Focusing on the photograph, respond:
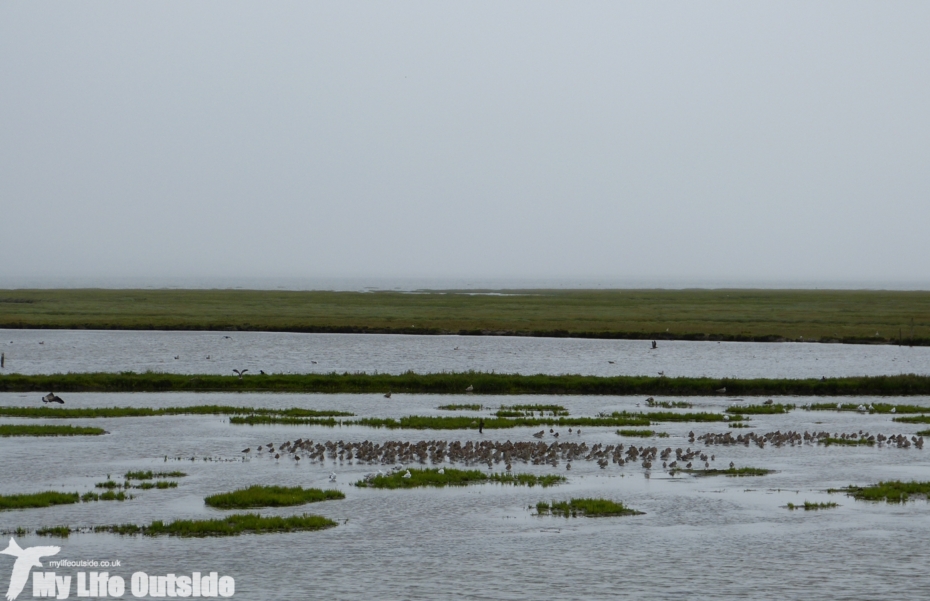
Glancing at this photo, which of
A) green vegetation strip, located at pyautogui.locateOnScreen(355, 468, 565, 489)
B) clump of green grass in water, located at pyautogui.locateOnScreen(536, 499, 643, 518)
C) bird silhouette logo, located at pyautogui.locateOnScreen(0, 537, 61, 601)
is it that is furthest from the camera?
green vegetation strip, located at pyautogui.locateOnScreen(355, 468, 565, 489)

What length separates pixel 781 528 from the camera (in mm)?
18953

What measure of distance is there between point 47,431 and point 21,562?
15.9 metres

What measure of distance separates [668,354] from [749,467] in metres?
39.4

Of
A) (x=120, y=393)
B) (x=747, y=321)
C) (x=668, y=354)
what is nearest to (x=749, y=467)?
(x=120, y=393)

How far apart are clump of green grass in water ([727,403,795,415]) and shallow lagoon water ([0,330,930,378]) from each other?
448 inches

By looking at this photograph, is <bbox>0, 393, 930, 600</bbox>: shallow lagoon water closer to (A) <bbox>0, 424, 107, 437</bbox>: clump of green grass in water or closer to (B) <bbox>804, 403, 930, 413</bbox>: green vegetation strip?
(A) <bbox>0, 424, 107, 437</bbox>: clump of green grass in water

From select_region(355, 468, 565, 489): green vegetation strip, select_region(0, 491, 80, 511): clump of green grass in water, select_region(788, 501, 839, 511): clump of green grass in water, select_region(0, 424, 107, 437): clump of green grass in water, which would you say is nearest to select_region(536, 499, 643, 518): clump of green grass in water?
select_region(355, 468, 565, 489): green vegetation strip

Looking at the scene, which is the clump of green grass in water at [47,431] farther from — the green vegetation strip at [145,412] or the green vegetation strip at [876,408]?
the green vegetation strip at [876,408]

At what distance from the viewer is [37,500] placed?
19.8 m

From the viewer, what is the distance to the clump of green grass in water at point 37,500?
19.5m

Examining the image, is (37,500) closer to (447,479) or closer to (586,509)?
(447,479)

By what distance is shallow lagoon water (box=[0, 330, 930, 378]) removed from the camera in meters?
53.5

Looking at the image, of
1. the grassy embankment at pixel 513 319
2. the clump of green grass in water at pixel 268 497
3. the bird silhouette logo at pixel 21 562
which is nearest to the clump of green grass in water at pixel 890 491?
the clump of green grass in water at pixel 268 497

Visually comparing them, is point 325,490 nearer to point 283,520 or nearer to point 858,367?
point 283,520
